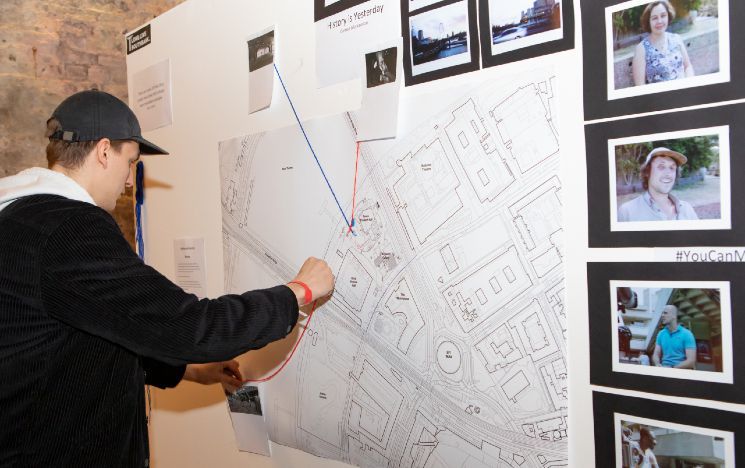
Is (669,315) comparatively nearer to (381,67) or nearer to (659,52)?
(659,52)

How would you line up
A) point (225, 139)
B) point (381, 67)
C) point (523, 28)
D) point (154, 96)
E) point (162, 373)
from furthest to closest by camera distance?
point (154, 96) → point (225, 139) → point (162, 373) → point (381, 67) → point (523, 28)

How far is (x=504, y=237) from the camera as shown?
1.34 m

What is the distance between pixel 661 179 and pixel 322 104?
98 centimetres

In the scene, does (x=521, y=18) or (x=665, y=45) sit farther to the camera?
(x=521, y=18)

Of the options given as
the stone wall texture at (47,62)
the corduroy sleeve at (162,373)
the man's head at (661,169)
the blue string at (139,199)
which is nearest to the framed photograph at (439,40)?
the man's head at (661,169)

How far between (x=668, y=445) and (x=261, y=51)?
1.58 metres

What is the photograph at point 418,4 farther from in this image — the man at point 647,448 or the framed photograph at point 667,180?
the man at point 647,448

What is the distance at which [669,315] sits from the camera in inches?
43.7

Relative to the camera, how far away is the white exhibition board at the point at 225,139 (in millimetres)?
1235

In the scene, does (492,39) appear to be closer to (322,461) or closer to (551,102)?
(551,102)

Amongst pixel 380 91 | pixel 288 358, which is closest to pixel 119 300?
pixel 288 358

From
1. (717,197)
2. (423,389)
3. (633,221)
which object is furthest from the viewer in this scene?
(423,389)

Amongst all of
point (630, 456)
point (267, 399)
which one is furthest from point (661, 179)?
point (267, 399)

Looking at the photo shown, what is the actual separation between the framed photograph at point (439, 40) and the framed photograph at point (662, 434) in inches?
31.5
